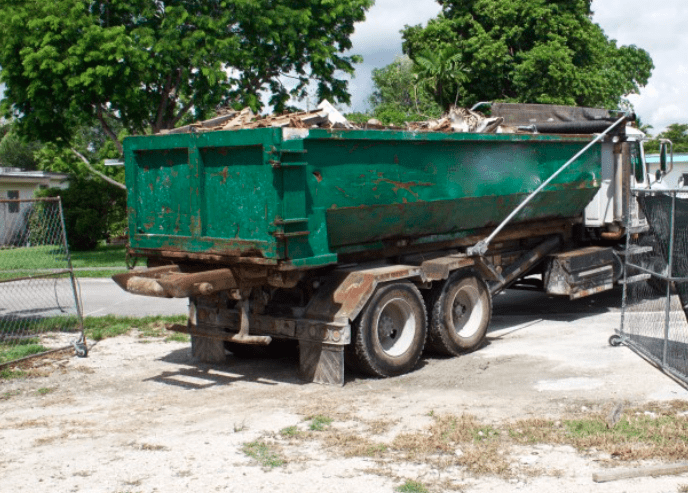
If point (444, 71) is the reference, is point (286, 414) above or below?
below

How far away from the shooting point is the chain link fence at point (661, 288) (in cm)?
846

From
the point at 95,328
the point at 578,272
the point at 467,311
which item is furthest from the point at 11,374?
the point at 578,272

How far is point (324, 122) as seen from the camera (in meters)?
8.38

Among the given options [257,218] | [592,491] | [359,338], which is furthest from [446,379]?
[592,491]

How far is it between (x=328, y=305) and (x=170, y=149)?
2.29 metres

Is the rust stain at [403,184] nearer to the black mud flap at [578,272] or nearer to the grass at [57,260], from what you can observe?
the black mud flap at [578,272]

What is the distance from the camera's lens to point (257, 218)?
802 cm

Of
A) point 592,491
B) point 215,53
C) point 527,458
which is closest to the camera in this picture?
point 592,491

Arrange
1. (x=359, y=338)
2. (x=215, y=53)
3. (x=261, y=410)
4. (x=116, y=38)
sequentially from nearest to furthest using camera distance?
(x=261, y=410)
(x=359, y=338)
(x=116, y=38)
(x=215, y=53)

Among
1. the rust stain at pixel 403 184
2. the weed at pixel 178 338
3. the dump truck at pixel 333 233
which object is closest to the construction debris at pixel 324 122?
the dump truck at pixel 333 233

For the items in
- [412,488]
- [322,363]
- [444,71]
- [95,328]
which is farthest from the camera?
[444,71]

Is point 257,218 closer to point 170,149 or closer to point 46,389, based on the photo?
point 170,149

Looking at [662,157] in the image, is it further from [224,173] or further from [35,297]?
[35,297]

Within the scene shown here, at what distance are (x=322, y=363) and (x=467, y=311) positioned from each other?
2.42 m
